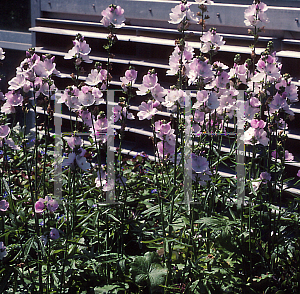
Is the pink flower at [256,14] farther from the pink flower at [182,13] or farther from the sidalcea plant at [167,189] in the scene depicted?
the pink flower at [182,13]

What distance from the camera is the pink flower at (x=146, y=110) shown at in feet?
6.67

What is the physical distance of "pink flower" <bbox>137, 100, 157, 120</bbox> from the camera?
2033mm

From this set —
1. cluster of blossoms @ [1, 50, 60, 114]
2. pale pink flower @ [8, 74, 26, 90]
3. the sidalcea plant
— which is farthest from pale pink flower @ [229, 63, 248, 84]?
pale pink flower @ [8, 74, 26, 90]

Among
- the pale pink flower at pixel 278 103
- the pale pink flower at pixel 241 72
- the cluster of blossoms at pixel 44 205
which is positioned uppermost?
the pale pink flower at pixel 241 72

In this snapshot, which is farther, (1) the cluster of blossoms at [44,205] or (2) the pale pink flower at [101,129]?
(2) the pale pink flower at [101,129]

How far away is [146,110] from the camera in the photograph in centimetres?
208

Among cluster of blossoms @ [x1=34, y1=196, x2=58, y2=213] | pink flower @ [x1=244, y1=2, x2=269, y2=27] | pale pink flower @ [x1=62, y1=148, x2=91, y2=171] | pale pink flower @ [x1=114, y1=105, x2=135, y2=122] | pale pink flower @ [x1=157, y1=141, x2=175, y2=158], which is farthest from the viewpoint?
pink flower @ [x1=244, y1=2, x2=269, y2=27]

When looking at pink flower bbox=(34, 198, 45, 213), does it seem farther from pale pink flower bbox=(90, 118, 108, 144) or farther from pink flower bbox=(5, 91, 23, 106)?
pink flower bbox=(5, 91, 23, 106)

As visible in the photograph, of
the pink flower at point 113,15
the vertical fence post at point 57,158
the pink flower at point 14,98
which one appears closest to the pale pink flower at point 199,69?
the pink flower at point 113,15

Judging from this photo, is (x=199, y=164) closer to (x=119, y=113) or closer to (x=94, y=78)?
(x=119, y=113)

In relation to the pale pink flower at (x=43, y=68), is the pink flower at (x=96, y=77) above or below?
below

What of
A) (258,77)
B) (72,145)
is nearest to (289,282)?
(258,77)

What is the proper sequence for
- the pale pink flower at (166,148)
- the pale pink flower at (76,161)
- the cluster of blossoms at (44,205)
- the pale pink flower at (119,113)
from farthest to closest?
the pale pink flower at (119,113)
the pale pink flower at (166,148)
the cluster of blossoms at (44,205)
the pale pink flower at (76,161)

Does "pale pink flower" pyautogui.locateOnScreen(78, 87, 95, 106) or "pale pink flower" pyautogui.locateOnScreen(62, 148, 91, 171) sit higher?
"pale pink flower" pyautogui.locateOnScreen(78, 87, 95, 106)
